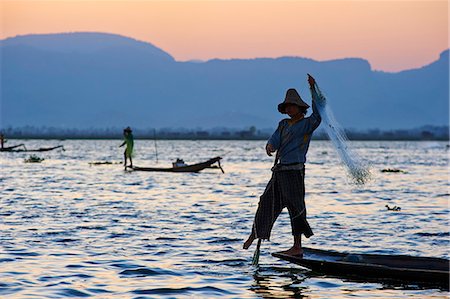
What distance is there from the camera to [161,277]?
10312 millimetres

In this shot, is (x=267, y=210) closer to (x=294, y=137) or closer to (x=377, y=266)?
(x=294, y=137)

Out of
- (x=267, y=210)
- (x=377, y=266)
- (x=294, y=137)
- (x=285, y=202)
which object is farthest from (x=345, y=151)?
(x=377, y=266)

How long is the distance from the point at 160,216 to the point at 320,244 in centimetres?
489

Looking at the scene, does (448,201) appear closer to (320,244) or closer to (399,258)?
(320,244)

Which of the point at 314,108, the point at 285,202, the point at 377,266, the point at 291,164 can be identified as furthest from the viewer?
the point at 285,202

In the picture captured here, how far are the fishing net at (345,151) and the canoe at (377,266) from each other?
3.57 feet

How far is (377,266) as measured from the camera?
10.1 meters

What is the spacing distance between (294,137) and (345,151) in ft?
2.44

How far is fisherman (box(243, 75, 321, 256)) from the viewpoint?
10.6 meters

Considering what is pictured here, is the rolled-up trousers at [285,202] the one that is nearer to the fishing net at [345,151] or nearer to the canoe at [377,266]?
the canoe at [377,266]

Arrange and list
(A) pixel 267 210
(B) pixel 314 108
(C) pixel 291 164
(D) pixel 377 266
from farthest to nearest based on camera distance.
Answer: (A) pixel 267 210 → (C) pixel 291 164 → (B) pixel 314 108 → (D) pixel 377 266

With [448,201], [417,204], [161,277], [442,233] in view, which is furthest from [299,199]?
[448,201]

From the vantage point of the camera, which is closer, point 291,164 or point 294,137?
point 294,137

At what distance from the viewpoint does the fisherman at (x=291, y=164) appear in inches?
416
